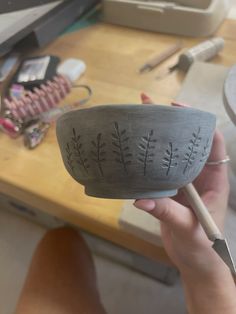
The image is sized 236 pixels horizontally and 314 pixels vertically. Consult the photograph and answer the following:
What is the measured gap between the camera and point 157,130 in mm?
253

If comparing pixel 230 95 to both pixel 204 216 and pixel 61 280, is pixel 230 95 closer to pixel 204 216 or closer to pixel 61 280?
pixel 204 216

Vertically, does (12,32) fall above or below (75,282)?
above

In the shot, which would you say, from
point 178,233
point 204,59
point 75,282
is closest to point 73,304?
point 75,282

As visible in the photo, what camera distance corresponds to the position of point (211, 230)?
32cm

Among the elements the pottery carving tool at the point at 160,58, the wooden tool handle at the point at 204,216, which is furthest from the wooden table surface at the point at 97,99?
the wooden tool handle at the point at 204,216

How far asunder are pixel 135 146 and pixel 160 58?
43cm

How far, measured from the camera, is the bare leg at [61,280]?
0.54 m

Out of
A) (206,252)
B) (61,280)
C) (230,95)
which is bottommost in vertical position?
(61,280)

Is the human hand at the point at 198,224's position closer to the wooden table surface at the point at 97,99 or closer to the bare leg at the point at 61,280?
the wooden table surface at the point at 97,99

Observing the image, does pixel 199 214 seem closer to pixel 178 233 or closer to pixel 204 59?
pixel 178 233

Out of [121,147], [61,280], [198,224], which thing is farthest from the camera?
[61,280]

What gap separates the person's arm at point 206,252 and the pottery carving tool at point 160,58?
0.74ft

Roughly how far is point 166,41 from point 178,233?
447 mm

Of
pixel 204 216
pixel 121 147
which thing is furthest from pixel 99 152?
pixel 204 216
